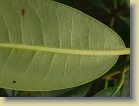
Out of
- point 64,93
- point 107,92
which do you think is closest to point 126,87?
point 107,92

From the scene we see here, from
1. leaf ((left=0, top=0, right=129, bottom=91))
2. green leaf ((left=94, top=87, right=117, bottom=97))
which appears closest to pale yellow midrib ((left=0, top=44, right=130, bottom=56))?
leaf ((left=0, top=0, right=129, bottom=91))

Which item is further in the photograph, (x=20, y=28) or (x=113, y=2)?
(x=113, y=2)

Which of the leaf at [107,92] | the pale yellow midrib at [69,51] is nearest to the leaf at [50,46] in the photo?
the pale yellow midrib at [69,51]

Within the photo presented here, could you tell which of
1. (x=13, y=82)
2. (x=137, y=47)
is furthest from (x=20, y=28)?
(x=137, y=47)

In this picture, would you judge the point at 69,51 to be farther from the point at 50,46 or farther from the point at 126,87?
the point at 126,87

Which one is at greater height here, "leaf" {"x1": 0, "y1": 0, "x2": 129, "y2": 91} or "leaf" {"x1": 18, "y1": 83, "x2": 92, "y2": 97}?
"leaf" {"x1": 0, "y1": 0, "x2": 129, "y2": 91}

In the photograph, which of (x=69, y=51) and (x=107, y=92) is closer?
(x=69, y=51)

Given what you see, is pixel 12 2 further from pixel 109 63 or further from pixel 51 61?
pixel 109 63

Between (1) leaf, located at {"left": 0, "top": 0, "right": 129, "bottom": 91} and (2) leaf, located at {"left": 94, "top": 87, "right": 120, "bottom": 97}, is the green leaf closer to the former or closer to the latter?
(2) leaf, located at {"left": 94, "top": 87, "right": 120, "bottom": 97}
